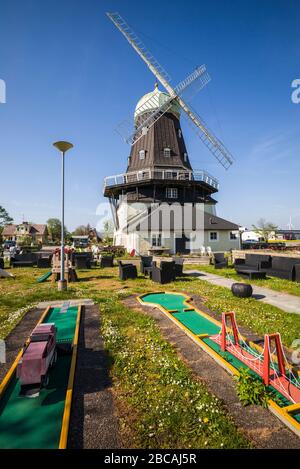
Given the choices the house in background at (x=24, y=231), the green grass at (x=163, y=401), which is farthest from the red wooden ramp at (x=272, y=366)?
the house in background at (x=24, y=231)

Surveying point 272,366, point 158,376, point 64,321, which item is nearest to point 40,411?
point 158,376

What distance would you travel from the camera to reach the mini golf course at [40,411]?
296 centimetres

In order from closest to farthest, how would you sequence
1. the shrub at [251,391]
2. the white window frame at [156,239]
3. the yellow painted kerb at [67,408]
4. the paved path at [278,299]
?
1. the yellow painted kerb at [67,408]
2. the shrub at [251,391]
3. the paved path at [278,299]
4. the white window frame at [156,239]

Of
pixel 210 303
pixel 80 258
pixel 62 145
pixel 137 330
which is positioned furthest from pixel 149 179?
pixel 137 330

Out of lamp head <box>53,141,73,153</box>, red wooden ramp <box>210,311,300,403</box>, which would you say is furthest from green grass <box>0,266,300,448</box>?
lamp head <box>53,141,73,153</box>

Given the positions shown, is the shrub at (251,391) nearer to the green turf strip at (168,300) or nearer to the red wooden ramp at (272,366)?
the red wooden ramp at (272,366)

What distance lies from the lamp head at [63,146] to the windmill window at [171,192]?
69.9 feet

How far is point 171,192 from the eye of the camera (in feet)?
102

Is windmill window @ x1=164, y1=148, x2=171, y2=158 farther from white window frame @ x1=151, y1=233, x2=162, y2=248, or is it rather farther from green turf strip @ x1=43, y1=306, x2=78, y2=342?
green turf strip @ x1=43, y1=306, x2=78, y2=342

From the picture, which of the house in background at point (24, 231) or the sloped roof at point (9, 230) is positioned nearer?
the sloped roof at point (9, 230)

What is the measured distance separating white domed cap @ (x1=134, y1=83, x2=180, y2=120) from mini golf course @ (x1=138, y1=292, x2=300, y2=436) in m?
31.6

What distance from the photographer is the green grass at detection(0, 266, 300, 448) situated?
3.07m

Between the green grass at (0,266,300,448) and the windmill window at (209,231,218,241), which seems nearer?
the green grass at (0,266,300,448)

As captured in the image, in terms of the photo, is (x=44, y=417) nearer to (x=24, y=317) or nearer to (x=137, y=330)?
(x=137, y=330)
